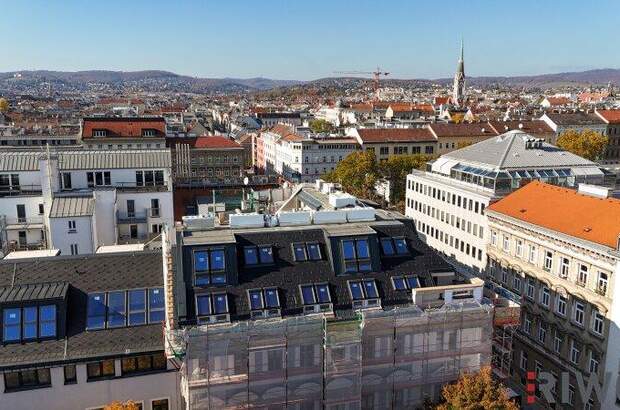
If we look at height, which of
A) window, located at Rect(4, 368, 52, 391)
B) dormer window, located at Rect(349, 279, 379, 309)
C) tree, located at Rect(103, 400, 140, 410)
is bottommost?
tree, located at Rect(103, 400, 140, 410)

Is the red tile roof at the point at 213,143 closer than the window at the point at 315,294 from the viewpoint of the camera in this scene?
No

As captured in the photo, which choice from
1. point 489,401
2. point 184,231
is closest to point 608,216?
point 489,401

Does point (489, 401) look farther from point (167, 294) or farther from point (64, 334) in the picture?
point (64, 334)

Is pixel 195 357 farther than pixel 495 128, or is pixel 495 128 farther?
pixel 495 128

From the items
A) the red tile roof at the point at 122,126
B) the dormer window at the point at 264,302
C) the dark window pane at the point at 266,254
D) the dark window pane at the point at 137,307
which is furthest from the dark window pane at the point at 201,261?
the red tile roof at the point at 122,126

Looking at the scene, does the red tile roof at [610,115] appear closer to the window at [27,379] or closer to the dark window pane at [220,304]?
the dark window pane at [220,304]

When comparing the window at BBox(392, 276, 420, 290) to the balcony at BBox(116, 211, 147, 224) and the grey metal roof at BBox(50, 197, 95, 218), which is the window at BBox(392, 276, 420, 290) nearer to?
the grey metal roof at BBox(50, 197, 95, 218)

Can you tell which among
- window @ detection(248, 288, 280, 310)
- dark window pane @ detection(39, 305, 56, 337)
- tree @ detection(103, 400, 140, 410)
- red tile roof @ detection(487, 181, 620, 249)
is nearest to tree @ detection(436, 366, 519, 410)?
window @ detection(248, 288, 280, 310)
